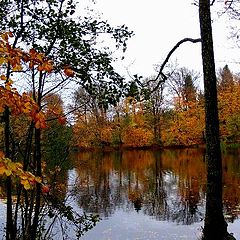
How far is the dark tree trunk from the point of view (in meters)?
6.75

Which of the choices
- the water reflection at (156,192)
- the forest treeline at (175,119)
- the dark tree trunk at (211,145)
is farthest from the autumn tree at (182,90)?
the dark tree trunk at (211,145)

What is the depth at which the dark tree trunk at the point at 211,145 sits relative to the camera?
6754 mm

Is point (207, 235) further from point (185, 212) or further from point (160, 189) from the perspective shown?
point (160, 189)

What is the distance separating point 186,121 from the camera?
148 feet

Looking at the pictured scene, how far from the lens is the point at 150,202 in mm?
13352

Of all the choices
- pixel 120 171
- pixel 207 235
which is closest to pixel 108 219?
pixel 207 235

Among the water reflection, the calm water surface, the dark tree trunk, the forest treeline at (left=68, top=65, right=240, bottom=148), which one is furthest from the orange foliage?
the dark tree trunk

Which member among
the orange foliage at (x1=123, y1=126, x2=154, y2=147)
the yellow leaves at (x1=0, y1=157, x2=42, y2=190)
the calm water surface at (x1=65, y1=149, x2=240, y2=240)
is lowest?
the calm water surface at (x1=65, y1=149, x2=240, y2=240)

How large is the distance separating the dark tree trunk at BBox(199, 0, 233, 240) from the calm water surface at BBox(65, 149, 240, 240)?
2.15 meters

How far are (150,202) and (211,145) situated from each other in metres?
6.94

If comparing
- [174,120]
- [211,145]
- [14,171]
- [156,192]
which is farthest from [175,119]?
[14,171]

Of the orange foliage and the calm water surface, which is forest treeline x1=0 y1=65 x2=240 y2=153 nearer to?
the orange foliage

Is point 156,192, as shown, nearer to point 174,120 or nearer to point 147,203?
point 147,203

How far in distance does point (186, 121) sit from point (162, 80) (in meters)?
37.5
